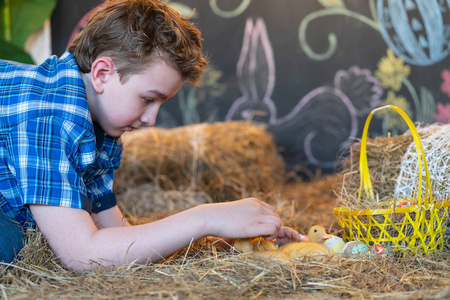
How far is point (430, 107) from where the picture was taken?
10.1ft

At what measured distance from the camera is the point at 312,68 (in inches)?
131

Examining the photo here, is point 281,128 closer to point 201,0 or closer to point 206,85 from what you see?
point 206,85

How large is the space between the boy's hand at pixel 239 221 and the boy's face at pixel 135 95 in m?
0.34

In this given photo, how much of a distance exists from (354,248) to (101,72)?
874mm

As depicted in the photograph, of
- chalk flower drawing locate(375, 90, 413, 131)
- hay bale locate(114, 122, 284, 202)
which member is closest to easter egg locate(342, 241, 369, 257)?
hay bale locate(114, 122, 284, 202)

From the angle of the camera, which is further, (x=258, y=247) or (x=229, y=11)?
(x=229, y=11)

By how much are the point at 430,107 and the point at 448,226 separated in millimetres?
1718

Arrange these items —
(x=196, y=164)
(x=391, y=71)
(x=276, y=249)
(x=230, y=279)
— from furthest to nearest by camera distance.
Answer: (x=391, y=71)
(x=196, y=164)
(x=276, y=249)
(x=230, y=279)

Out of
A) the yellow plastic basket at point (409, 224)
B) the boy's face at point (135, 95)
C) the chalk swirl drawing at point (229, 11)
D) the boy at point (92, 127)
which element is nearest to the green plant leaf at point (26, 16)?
the chalk swirl drawing at point (229, 11)

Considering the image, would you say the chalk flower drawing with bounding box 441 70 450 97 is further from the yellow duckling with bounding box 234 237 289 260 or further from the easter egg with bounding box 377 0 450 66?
the yellow duckling with bounding box 234 237 289 260

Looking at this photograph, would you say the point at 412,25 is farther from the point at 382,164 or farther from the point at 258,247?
the point at 258,247

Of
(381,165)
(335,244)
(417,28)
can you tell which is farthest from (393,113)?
(335,244)

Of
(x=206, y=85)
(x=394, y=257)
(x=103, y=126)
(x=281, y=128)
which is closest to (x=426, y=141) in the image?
(x=394, y=257)

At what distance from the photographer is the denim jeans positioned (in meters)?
1.29
